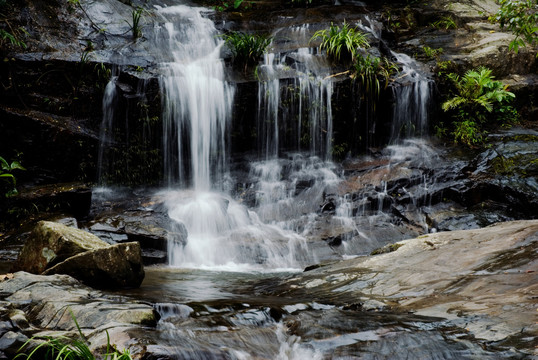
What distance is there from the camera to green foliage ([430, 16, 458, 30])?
13.0 meters

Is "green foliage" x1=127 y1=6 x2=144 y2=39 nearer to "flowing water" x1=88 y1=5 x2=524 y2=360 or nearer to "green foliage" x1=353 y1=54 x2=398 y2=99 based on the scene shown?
"flowing water" x1=88 y1=5 x2=524 y2=360

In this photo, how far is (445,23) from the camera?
13.1 m

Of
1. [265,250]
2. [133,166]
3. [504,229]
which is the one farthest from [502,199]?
[133,166]

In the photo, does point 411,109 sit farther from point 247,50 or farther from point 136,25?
point 136,25

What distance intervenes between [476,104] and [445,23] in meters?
3.90

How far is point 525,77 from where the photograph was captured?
449 inches

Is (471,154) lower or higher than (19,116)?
lower

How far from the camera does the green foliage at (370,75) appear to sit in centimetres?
1043

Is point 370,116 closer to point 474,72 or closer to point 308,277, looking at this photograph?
point 474,72

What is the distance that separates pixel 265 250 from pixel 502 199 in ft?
15.6

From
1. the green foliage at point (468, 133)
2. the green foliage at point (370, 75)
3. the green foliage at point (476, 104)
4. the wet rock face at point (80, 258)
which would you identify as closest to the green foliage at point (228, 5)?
the green foliage at point (370, 75)

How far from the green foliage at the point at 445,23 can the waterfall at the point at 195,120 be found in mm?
7279

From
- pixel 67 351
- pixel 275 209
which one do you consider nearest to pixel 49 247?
pixel 67 351

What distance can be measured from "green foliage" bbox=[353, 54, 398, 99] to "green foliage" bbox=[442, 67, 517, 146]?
1707 millimetres
